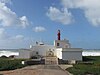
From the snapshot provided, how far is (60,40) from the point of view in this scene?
58.8 m

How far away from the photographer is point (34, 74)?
28.7 meters

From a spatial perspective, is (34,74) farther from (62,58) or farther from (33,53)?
(33,53)

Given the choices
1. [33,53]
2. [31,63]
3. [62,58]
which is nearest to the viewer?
[31,63]

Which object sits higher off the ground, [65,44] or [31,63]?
[65,44]

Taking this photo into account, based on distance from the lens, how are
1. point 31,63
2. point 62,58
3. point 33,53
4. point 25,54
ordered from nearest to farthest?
point 31,63, point 62,58, point 25,54, point 33,53

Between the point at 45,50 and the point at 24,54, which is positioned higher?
the point at 45,50

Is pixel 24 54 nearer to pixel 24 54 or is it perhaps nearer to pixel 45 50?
pixel 24 54

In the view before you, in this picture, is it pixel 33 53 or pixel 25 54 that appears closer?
pixel 25 54

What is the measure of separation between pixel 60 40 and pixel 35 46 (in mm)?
5462

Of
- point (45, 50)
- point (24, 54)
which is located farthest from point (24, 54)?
point (45, 50)

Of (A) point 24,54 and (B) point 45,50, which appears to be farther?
(B) point 45,50

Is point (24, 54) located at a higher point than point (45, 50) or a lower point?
lower

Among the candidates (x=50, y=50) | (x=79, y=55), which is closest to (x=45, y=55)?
(x=50, y=50)

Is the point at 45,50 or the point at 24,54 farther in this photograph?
the point at 45,50
